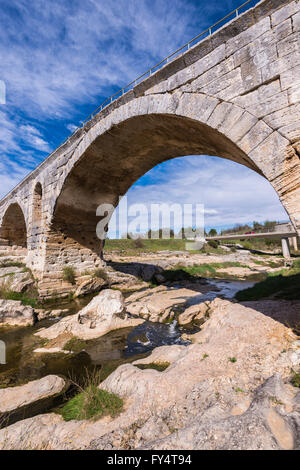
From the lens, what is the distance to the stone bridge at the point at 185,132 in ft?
10.6

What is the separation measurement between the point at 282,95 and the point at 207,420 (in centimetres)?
430

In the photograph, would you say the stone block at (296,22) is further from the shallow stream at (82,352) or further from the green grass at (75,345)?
the green grass at (75,345)

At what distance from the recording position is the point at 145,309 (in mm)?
6820

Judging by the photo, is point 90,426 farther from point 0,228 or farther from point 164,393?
point 0,228

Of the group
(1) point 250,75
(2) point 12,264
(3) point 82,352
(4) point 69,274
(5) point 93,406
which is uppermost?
(1) point 250,75

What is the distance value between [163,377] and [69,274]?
7.88 metres

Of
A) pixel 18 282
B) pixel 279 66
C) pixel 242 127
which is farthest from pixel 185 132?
pixel 18 282

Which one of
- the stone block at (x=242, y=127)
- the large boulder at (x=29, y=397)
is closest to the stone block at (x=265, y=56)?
the stone block at (x=242, y=127)

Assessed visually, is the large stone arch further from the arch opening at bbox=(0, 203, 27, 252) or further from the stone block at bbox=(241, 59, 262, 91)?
the arch opening at bbox=(0, 203, 27, 252)

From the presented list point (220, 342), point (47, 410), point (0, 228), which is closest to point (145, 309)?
point (220, 342)

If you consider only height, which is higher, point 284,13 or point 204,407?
point 284,13

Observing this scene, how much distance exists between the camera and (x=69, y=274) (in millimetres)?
9680

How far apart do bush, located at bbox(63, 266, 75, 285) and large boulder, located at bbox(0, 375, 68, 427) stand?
644 centimetres

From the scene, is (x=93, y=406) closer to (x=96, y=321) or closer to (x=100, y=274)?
(x=96, y=321)
